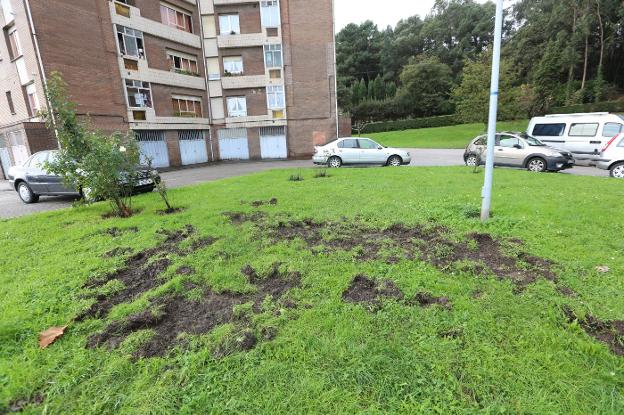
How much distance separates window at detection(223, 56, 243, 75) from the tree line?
677 inches

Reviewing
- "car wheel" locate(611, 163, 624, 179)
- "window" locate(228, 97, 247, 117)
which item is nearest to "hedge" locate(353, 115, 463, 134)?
"window" locate(228, 97, 247, 117)

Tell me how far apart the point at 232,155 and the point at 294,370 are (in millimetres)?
25456

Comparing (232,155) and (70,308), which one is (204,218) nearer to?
(70,308)

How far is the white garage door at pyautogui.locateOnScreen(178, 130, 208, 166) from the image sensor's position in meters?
23.5

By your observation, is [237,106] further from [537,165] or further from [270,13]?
[537,165]

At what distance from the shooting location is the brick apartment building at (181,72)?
16.6 meters

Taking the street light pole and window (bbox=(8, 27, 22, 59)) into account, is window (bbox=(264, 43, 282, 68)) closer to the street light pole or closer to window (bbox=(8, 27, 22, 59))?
window (bbox=(8, 27, 22, 59))

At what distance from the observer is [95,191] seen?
6652mm

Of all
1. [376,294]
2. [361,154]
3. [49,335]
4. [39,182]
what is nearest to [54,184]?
[39,182]

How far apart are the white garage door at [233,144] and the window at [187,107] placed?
7.91 ft

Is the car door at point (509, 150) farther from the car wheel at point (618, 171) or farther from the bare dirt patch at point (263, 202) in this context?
the bare dirt patch at point (263, 202)

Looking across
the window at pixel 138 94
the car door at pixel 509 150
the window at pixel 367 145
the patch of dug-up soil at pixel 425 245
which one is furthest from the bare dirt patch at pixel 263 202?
the window at pixel 138 94

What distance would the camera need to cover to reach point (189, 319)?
9.91ft

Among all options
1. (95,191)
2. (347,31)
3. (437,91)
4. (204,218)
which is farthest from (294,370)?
(347,31)
